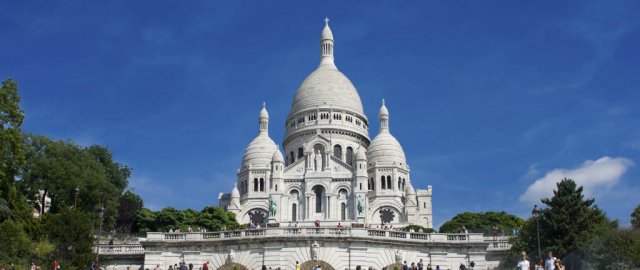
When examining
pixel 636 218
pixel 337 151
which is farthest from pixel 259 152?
pixel 636 218

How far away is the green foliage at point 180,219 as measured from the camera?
81.3 meters

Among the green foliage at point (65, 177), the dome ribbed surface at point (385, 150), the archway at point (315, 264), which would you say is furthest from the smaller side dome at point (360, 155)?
the archway at point (315, 264)

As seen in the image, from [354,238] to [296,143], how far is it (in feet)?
260

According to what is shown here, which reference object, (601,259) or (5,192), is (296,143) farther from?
(601,259)

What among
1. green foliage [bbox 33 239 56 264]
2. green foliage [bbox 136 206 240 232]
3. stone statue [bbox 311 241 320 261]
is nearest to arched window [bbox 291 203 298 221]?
green foliage [bbox 136 206 240 232]

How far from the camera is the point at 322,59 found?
136 m

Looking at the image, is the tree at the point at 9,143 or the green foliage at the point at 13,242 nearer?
the green foliage at the point at 13,242

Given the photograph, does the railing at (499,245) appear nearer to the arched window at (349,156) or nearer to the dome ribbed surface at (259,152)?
the dome ribbed surface at (259,152)

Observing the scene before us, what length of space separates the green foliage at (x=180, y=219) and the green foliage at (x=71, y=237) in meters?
34.7

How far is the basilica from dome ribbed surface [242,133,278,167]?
0.27 ft

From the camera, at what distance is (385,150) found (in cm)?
11444

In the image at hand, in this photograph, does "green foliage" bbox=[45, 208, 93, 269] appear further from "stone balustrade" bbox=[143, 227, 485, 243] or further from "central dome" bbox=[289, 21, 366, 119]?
→ "central dome" bbox=[289, 21, 366, 119]

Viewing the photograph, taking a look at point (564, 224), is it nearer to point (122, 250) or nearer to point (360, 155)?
point (122, 250)

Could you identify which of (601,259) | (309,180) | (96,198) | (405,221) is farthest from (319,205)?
(601,259)
